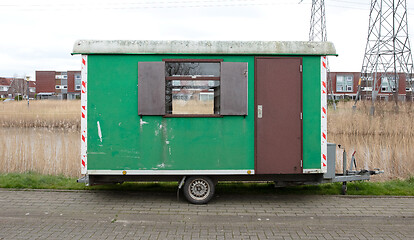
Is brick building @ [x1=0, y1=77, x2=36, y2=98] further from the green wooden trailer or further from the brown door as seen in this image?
the brown door

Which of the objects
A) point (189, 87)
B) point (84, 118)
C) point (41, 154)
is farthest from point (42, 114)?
point (189, 87)

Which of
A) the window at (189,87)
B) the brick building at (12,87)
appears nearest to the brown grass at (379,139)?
the window at (189,87)

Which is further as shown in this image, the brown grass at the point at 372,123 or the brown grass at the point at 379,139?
the brown grass at the point at 372,123

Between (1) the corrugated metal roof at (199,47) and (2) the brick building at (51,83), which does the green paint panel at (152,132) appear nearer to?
(1) the corrugated metal roof at (199,47)

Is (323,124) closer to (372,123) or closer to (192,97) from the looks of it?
(192,97)

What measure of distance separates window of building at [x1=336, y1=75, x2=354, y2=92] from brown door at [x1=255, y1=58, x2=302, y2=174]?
69.4 metres

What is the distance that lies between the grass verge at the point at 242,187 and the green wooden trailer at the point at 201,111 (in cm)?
111

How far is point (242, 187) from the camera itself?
25.8ft

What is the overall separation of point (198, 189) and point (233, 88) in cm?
186

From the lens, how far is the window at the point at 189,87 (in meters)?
6.54

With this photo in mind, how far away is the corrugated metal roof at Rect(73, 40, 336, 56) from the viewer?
6543mm

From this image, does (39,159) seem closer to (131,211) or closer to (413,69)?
(131,211)

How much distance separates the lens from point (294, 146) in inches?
259

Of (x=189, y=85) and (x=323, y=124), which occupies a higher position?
(x=189, y=85)
